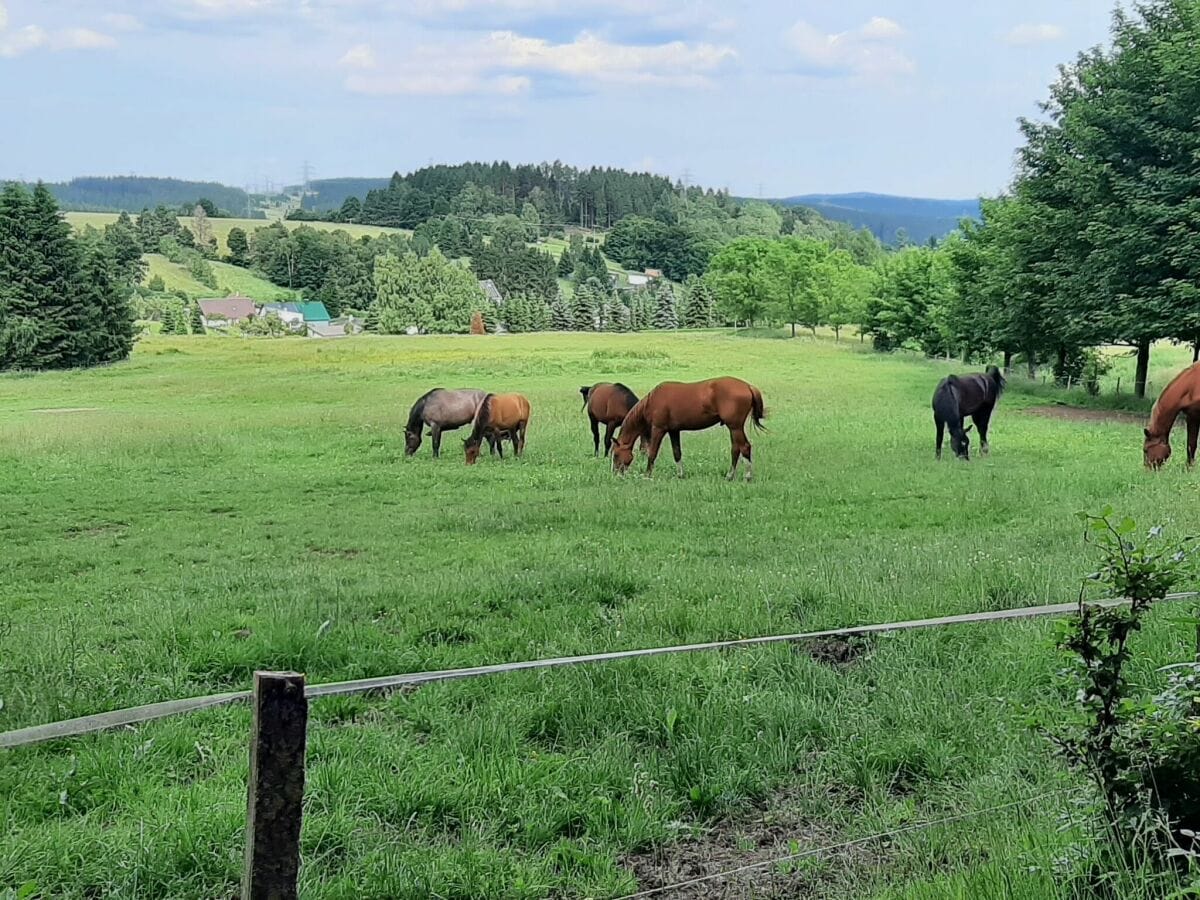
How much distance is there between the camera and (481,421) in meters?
18.1

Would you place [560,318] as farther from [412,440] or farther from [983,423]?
[983,423]

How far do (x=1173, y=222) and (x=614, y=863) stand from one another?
24011 mm

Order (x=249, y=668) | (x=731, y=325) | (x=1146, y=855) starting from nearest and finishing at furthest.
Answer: (x=1146, y=855) → (x=249, y=668) → (x=731, y=325)

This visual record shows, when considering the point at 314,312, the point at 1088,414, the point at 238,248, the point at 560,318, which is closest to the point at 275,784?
the point at 1088,414

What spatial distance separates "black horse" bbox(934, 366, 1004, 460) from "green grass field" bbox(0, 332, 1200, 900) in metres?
1.78

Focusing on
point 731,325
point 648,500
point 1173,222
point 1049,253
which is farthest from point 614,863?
point 731,325

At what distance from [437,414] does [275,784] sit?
17.0 metres

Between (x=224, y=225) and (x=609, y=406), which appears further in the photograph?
(x=224, y=225)

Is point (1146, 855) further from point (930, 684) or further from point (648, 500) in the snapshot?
point (648, 500)

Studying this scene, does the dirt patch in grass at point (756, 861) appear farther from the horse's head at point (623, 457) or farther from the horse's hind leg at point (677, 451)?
the horse's head at point (623, 457)

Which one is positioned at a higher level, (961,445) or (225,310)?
(225,310)

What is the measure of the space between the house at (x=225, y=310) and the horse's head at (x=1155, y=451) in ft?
312

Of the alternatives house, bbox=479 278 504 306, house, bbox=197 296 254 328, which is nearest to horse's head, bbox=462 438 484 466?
house, bbox=197 296 254 328

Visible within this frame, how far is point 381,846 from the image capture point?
11.3ft
